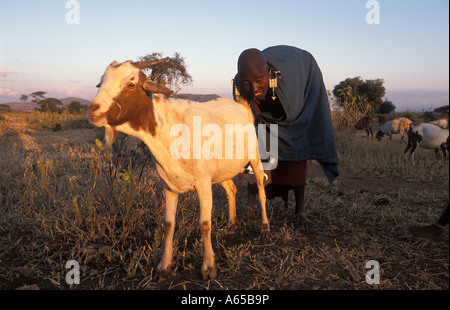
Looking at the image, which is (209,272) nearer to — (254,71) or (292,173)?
(292,173)

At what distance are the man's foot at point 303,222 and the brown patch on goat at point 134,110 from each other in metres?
2.14

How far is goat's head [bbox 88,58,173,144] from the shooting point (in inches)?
82.4

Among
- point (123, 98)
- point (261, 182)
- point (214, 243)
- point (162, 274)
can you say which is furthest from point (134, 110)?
point (261, 182)

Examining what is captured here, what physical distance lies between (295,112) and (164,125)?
5.47 ft

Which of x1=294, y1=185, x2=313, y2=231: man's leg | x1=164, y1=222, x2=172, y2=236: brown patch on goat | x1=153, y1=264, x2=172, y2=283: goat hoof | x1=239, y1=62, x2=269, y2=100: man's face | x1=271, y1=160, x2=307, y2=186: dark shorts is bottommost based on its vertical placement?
x1=153, y1=264, x2=172, y2=283: goat hoof

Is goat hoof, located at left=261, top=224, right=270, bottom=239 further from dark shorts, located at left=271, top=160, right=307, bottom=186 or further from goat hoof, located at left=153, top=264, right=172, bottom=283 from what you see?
goat hoof, located at left=153, top=264, right=172, bottom=283

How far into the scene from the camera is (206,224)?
2648 mm

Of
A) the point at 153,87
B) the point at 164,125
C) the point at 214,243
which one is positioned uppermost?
the point at 153,87

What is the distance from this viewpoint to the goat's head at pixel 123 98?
6.87 feet

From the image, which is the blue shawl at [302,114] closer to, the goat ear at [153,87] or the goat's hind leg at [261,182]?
the goat's hind leg at [261,182]

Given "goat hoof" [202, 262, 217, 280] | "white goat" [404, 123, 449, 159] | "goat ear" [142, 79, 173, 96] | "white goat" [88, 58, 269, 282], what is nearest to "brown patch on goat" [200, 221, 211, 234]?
"white goat" [88, 58, 269, 282]

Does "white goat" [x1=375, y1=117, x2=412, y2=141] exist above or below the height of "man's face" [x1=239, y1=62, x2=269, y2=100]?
below

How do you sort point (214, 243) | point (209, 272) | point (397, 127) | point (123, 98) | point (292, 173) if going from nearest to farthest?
1. point (123, 98)
2. point (209, 272)
3. point (214, 243)
4. point (292, 173)
5. point (397, 127)

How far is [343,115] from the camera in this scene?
29.4ft
